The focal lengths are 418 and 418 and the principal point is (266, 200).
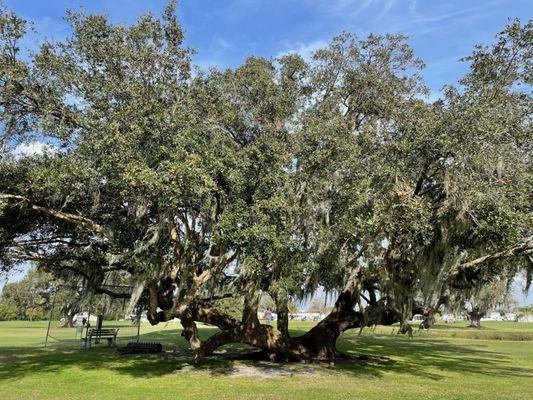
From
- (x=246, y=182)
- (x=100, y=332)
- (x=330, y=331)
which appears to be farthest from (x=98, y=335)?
(x=246, y=182)

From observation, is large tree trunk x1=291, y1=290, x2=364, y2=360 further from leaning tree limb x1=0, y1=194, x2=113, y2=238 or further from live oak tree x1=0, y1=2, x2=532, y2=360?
leaning tree limb x1=0, y1=194, x2=113, y2=238

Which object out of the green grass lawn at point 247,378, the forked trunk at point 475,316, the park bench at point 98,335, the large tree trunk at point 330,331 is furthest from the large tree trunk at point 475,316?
the park bench at point 98,335

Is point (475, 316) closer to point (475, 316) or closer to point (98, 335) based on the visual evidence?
point (475, 316)

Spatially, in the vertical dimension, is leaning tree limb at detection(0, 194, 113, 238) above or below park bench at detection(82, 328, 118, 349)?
above

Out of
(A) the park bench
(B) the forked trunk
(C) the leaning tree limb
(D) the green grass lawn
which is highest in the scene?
(C) the leaning tree limb

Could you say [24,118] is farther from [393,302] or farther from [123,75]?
[393,302]

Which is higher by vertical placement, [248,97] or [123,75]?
[248,97]

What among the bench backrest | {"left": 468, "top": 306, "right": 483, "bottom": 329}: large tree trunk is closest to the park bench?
the bench backrest

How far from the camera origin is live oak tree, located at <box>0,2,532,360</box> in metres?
9.76

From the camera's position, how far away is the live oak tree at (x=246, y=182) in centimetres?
976

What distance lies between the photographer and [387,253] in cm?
1143

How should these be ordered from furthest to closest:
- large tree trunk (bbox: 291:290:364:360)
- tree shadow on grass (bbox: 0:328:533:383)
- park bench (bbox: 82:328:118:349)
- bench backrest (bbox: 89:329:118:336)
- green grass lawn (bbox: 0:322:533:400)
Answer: bench backrest (bbox: 89:329:118:336) → park bench (bbox: 82:328:118:349) → large tree trunk (bbox: 291:290:364:360) → tree shadow on grass (bbox: 0:328:533:383) → green grass lawn (bbox: 0:322:533:400)

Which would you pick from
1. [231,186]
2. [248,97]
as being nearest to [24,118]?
[231,186]

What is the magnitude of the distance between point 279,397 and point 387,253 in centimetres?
480
